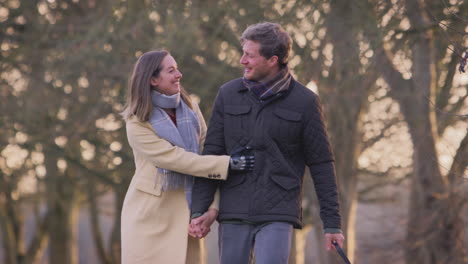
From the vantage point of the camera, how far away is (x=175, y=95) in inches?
180

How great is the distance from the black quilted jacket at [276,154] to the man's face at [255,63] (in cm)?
10

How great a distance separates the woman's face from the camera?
455cm

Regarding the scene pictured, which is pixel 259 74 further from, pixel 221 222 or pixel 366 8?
pixel 366 8

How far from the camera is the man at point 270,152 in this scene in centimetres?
405

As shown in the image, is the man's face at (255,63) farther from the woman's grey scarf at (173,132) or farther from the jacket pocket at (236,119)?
the woman's grey scarf at (173,132)

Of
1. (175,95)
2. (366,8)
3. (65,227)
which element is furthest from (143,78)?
(65,227)

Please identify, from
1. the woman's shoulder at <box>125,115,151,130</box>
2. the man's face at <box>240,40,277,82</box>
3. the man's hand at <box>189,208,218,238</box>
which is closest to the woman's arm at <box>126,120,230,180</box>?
the woman's shoulder at <box>125,115,151,130</box>

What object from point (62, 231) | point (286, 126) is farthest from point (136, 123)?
point (62, 231)

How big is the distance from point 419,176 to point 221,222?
715 centimetres

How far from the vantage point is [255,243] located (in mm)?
4059

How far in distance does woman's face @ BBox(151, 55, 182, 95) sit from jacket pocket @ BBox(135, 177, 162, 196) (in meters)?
0.54

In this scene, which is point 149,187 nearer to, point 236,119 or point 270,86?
point 236,119

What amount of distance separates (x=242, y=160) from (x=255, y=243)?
0.45m

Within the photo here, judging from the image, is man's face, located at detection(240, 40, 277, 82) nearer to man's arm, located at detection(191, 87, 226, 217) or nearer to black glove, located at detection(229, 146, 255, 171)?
man's arm, located at detection(191, 87, 226, 217)
